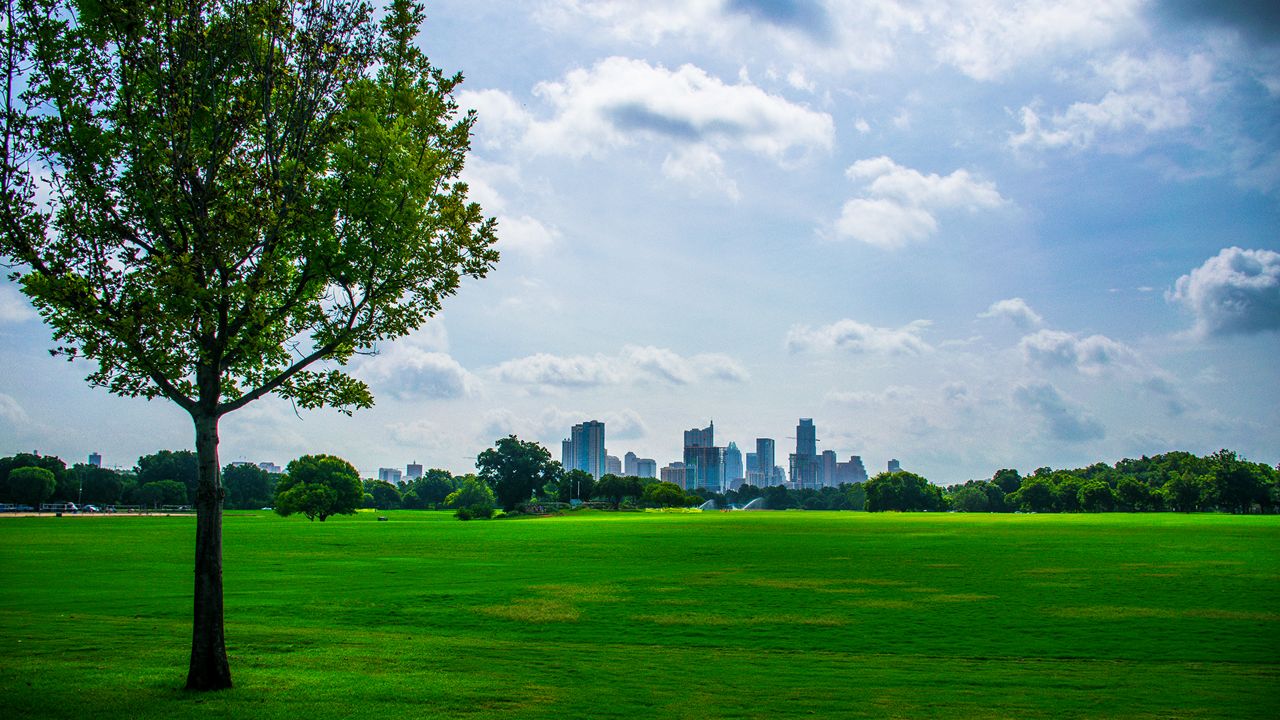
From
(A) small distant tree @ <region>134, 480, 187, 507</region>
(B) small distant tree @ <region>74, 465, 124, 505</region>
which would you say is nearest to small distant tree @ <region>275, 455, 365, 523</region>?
(A) small distant tree @ <region>134, 480, 187, 507</region>

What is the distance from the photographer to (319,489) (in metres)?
104

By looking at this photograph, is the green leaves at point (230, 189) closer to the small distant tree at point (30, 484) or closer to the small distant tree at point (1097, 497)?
Result: the small distant tree at point (30, 484)

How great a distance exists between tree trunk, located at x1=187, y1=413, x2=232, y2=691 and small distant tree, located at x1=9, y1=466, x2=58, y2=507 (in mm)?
173696

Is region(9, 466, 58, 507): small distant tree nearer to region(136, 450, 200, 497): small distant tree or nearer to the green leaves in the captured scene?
region(136, 450, 200, 497): small distant tree

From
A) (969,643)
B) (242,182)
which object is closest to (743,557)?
(969,643)

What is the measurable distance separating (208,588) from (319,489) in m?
97.6

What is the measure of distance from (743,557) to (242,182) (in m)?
37.8

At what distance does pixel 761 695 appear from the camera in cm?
1488

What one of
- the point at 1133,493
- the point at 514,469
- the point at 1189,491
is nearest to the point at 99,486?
the point at 514,469

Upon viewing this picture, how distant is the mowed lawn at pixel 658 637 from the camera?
1406 centimetres

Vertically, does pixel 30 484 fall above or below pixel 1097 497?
above

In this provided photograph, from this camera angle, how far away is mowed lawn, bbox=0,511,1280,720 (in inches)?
554

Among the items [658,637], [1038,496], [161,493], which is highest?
[658,637]

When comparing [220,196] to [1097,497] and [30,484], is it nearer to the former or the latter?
[30,484]
